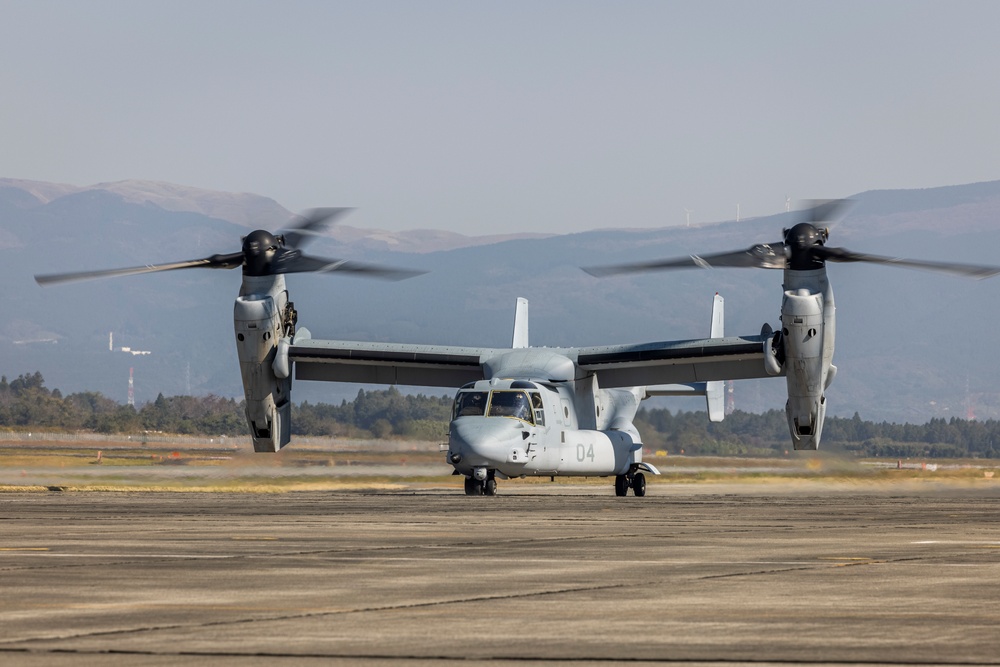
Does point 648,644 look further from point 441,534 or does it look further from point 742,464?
point 742,464

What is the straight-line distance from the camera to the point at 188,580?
1249 centimetres

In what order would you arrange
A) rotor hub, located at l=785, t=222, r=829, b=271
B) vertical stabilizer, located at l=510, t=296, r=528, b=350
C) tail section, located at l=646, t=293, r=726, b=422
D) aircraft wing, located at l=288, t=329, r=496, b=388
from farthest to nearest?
1. vertical stabilizer, located at l=510, t=296, r=528, b=350
2. tail section, located at l=646, t=293, r=726, b=422
3. aircraft wing, located at l=288, t=329, r=496, b=388
4. rotor hub, located at l=785, t=222, r=829, b=271

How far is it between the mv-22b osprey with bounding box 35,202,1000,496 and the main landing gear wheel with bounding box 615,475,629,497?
4 cm

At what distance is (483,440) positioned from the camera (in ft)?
110

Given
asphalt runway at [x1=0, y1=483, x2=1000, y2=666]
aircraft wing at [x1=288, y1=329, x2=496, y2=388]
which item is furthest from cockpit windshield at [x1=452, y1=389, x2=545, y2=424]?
asphalt runway at [x1=0, y1=483, x2=1000, y2=666]

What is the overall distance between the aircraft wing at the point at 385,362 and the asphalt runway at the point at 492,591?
48.6 feet

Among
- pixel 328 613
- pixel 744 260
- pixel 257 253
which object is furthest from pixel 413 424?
pixel 328 613

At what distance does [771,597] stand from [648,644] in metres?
2.71

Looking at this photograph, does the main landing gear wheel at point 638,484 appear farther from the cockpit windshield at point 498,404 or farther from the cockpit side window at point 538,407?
the cockpit windshield at point 498,404

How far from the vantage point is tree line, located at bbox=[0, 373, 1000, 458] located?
57.1 m

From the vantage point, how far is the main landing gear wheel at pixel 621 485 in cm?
3946

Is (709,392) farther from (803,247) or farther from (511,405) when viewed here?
(511,405)

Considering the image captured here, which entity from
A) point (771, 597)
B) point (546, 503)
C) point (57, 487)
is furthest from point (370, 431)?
point (771, 597)

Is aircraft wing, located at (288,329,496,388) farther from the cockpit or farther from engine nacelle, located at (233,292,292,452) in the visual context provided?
the cockpit
